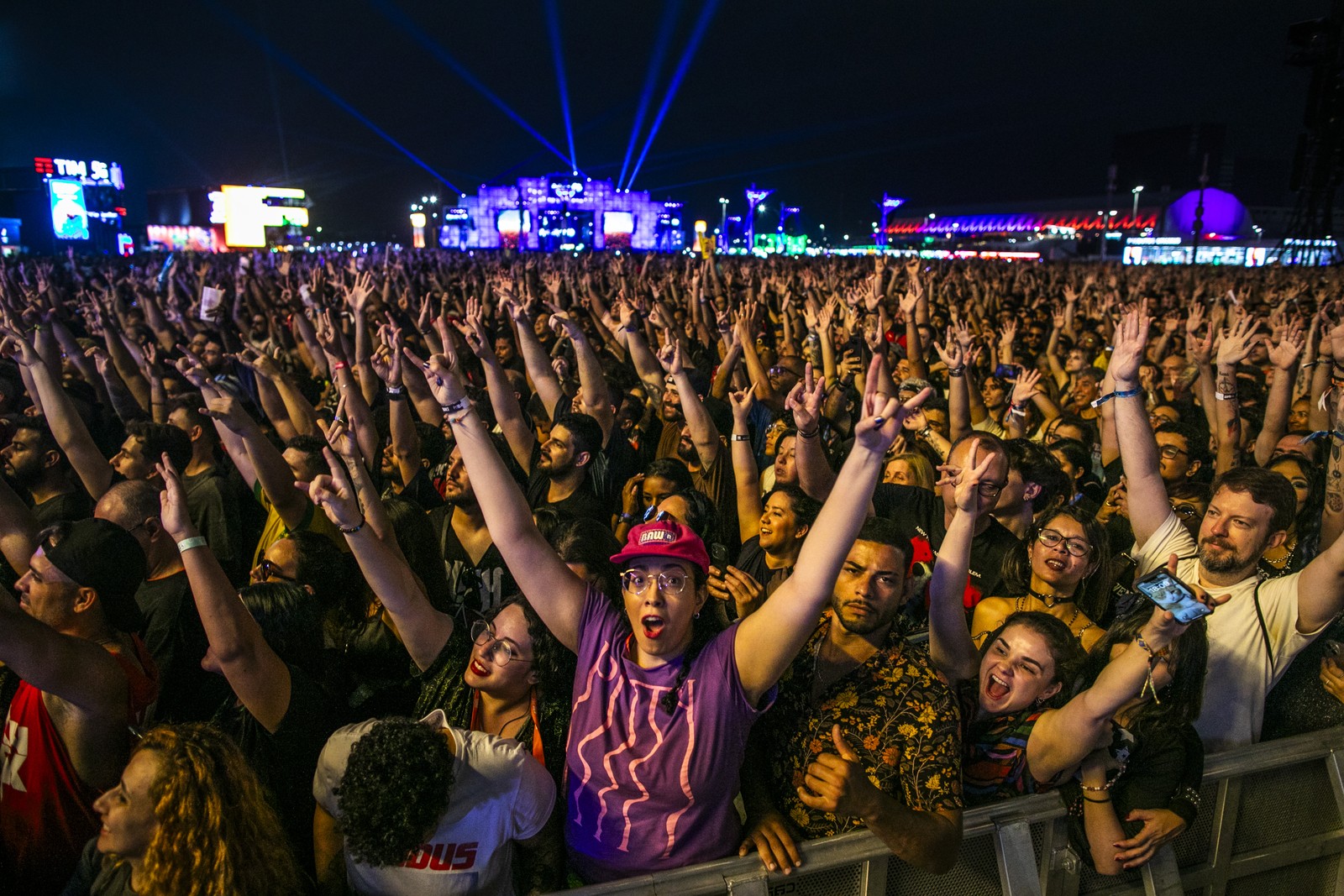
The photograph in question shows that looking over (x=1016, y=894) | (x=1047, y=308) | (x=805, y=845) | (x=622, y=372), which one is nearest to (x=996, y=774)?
(x=1016, y=894)

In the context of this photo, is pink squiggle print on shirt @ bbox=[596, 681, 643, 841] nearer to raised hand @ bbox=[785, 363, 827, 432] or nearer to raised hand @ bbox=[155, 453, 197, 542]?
raised hand @ bbox=[155, 453, 197, 542]

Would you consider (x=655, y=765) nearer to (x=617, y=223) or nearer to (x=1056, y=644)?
(x=1056, y=644)

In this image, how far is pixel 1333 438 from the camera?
11.8 feet

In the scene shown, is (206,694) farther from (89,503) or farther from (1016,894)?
(1016,894)

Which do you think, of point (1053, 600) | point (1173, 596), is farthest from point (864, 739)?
point (1053, 600)

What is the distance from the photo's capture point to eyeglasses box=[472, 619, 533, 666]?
2.46 m

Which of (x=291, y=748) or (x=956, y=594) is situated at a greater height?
(x=956, y=594)

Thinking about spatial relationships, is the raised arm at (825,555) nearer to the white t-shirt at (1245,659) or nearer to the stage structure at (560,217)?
the white t-shirt at (1245,659)

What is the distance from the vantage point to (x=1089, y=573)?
10.6 ft

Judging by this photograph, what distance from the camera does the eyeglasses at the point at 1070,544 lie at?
3148mm

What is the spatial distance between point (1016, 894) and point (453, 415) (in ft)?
6.83

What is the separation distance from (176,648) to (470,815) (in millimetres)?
1545

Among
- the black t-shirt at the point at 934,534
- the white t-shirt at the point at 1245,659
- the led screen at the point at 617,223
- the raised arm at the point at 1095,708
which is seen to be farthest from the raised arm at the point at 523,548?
the led screen at the point at 617,223

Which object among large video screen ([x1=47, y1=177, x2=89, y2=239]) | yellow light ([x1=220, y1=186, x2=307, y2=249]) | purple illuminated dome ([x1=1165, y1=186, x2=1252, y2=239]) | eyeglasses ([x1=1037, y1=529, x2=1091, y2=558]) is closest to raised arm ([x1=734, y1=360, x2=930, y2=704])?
eyeglasses ([x1=1037, y1=529, x2=1091, y2=558])
